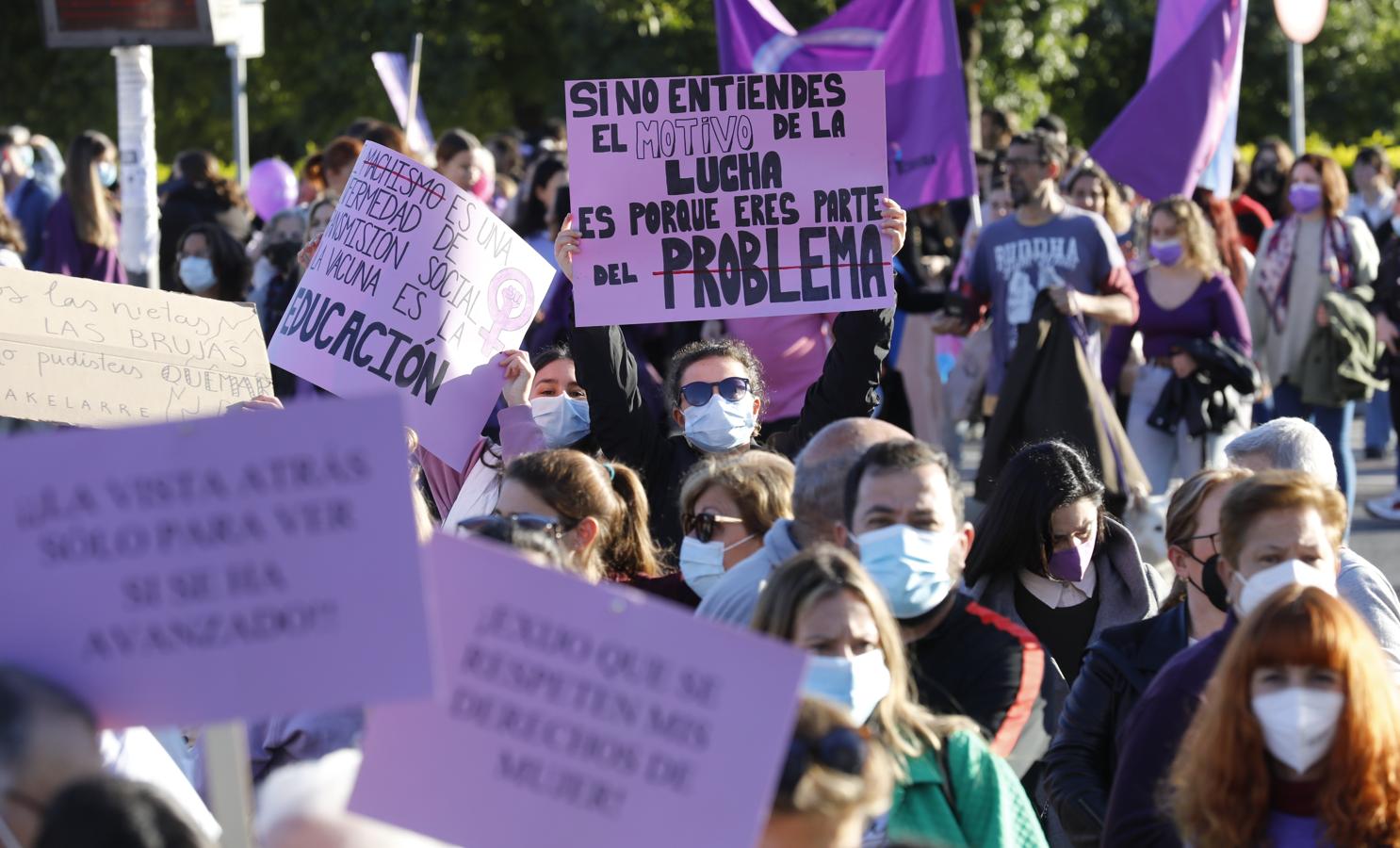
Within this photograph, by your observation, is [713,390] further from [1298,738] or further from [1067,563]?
[1298,738]

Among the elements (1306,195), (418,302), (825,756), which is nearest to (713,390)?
(418,302)

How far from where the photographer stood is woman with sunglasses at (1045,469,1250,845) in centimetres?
405

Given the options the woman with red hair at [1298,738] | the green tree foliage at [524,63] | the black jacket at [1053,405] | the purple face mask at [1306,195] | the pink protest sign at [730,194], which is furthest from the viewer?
the green tree foliage at [524,63]

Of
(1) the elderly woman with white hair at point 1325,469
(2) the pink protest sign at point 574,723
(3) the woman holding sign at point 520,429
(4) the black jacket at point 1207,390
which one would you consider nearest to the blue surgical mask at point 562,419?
(3) the woman holding sign at point 520,429

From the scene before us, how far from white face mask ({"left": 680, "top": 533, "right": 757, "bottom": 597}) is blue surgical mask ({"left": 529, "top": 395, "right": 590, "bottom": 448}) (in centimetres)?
148

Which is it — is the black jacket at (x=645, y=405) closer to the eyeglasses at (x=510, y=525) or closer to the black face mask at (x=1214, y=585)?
the eyeglasses at (x=510, y=525)

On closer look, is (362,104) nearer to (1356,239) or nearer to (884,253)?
(1356,239)

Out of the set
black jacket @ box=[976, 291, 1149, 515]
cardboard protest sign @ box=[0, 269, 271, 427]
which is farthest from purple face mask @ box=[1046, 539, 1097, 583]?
black jacket @ box=[976, 291, 1149, 515]

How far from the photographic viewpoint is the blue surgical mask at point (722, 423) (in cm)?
552

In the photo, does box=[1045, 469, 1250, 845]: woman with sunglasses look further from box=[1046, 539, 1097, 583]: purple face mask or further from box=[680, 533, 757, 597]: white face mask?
box=[680, 533, 757, 597]: white face mask

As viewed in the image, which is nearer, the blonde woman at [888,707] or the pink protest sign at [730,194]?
the blonde woman at [888,707]

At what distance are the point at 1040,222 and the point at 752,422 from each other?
12.4 feet

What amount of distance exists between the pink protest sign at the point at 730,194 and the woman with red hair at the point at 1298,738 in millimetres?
2785

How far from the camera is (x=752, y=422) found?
5.58 m
